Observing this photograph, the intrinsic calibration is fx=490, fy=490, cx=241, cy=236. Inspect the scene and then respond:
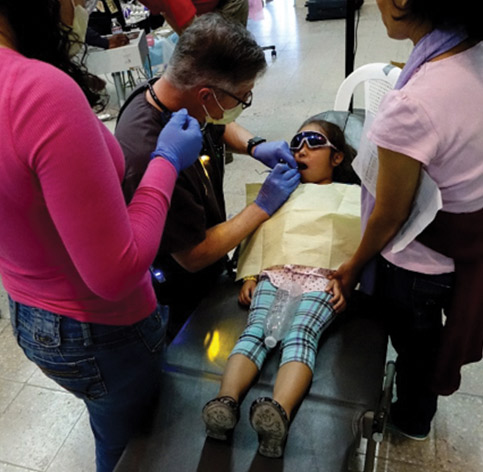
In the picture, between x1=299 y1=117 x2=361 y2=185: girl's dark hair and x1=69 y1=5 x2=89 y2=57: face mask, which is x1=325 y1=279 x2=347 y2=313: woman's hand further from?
x1=69 y1=5 x2=89 y2=57: face mask

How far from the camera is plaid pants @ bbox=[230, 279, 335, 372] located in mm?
1446

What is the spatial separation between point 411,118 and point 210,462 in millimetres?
960

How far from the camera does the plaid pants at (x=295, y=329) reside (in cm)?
145

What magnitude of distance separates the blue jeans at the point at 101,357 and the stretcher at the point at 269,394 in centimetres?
12

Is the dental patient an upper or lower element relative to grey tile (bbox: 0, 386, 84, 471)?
upper

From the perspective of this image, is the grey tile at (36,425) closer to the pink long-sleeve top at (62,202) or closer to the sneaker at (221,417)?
the sneaker at (221,417)

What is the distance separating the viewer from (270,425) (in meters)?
1.21

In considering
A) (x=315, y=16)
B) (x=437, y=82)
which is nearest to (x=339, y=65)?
(x=315, y=16)

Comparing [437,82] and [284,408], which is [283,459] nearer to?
[284,408]

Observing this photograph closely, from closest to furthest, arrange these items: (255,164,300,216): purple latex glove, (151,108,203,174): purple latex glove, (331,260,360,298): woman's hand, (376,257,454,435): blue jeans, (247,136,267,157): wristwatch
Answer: (151,108,203,174): purple latex glove
(376,257,454,435): blue jeans
(331,260,360,298): woman's hand
(255,164,300,216): purple latex glove
(247,136,267,157): wristwatch

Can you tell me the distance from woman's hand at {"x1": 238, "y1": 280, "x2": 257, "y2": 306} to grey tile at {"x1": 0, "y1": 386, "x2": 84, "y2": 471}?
0.95 m

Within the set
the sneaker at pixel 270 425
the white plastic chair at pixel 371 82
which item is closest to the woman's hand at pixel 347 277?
the sneaker at pixel 270 425

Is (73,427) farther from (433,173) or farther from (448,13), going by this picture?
(448,13)

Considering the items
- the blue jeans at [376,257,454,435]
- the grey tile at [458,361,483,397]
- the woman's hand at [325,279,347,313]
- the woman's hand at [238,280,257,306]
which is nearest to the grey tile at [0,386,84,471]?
the woman's hand at [238,280,257,306]
